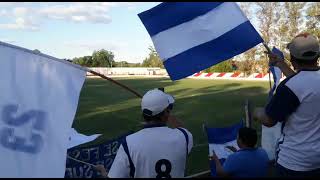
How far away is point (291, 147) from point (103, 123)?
1172 cm

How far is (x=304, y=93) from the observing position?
341 centimetres

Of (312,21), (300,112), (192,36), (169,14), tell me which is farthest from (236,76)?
(300,112)

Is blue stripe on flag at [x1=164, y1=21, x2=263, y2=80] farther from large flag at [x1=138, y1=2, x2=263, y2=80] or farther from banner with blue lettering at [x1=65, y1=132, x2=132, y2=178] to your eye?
banner with blue lettering at [x1=65, y1=132, x2=132, y2=178]

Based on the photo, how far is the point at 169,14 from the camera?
4508mm

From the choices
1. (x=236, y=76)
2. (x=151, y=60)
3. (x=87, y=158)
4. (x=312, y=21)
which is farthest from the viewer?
(x=151, y=60)

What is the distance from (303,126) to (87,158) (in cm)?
235

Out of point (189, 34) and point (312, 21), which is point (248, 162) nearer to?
point (189, 34)

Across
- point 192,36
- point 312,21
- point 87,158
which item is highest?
point 312,21

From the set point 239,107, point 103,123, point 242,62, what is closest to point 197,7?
point 103,123

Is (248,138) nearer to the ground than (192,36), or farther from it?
nearer to the ground

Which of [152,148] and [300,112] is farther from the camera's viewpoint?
[300,112]

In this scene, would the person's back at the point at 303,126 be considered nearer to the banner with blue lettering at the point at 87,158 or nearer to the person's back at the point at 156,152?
the person's back at the point at 156,152

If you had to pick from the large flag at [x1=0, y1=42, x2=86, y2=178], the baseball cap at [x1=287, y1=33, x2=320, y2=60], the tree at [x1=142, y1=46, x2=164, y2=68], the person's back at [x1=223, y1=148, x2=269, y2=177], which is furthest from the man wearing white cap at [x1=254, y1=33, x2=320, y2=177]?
the tree at [x1=142, y1=46, x2=164, y2=68]

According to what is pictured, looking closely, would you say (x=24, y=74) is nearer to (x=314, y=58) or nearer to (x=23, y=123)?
(x=23, y=123)
